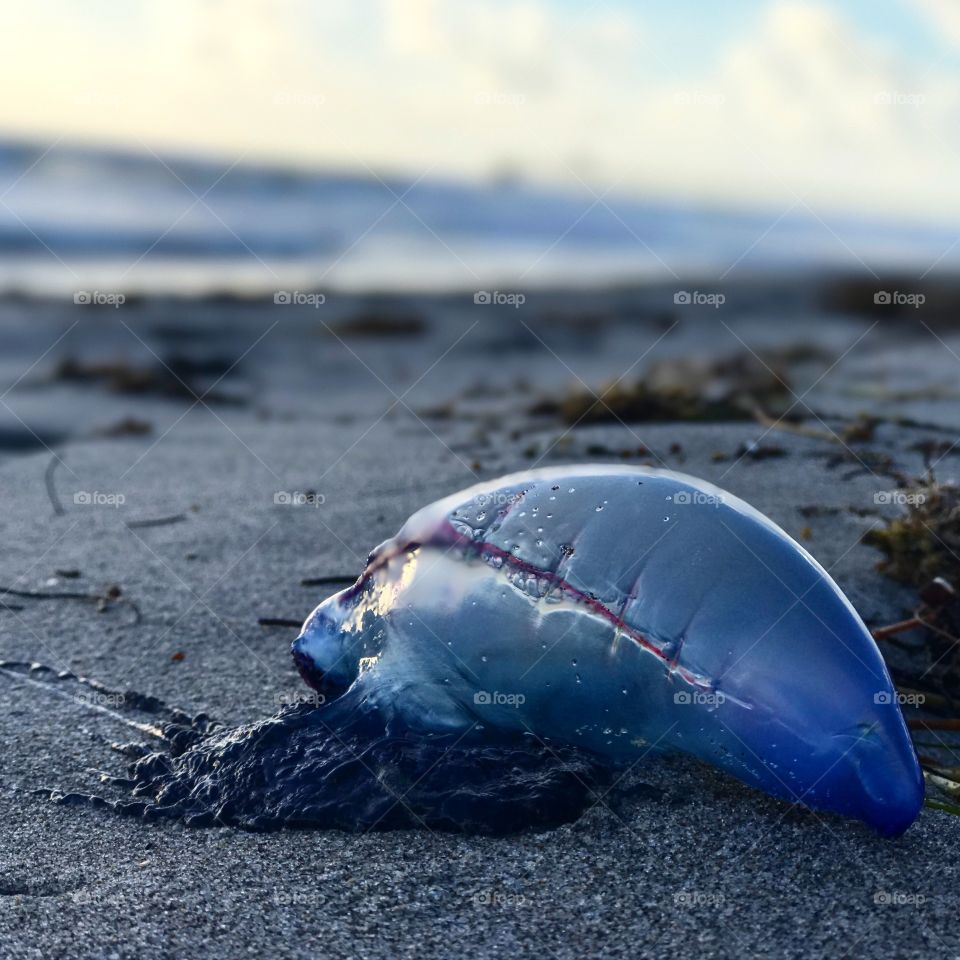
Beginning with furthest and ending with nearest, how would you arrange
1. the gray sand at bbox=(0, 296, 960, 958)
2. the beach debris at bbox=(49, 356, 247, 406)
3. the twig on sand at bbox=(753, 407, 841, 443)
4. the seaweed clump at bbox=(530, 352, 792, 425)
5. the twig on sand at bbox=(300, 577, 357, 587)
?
the beach debris at bbox=(49, 356, 247, 406)
the seaweed clump at bbox=(530, 352, 792, 425)
the twig on sand at bbox=(753, 407, 841, 443)
the twig on sand at bbox=(300, 577, 357, 587)
the gray sand at bbox=(0, 296, 960, 958)

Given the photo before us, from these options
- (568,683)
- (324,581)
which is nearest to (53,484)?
(324,581)

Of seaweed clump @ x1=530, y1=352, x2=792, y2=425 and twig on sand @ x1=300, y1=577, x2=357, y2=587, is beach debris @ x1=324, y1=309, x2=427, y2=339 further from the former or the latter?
twig on sand @ x1=300, y1=577, x2=357, y2=587

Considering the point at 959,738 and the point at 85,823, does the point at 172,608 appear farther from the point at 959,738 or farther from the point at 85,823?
the point at 959,738

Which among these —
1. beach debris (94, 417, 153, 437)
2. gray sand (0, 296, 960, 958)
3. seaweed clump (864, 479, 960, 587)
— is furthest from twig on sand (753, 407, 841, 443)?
beach debris (94, 417, 153, 437)

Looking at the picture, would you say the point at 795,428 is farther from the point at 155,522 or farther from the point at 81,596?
the point at 81,596

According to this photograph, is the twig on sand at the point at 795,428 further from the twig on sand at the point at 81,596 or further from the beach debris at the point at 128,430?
the beach debris at the point at 128,430

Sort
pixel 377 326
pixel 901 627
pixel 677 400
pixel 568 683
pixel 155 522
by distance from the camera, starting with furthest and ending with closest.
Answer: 1. pixel 377 326
2. pixel 677 400
3. pixel 155 522
4. pixel 901 627
5. pixel 568 683

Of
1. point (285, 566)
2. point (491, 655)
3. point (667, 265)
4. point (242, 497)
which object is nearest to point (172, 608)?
point (285, 566)
